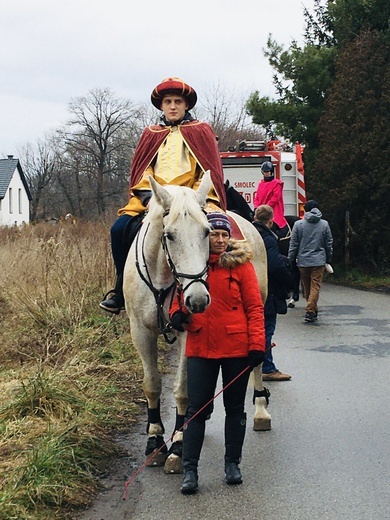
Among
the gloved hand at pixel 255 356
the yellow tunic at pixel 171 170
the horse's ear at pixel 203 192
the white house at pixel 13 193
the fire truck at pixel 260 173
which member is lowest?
the gloved hand at pixel 255 356

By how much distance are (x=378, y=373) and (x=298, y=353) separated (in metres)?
1.77

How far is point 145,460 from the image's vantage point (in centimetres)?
630

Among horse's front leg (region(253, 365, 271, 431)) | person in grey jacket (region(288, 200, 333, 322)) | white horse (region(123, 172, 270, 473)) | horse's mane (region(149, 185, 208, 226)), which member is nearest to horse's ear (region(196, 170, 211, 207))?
white horse (region(123, 172, 270, 473))

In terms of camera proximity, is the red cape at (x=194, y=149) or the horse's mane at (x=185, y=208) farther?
the red cape at (x=194, y=149)

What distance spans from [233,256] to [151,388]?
57.0 inches

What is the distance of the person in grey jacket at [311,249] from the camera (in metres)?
14.4

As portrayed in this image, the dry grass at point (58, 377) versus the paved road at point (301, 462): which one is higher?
the dry grass at point (58, 377)

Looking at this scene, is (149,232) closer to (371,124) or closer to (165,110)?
(165,110)

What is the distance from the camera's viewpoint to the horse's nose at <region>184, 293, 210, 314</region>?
16.4 feet

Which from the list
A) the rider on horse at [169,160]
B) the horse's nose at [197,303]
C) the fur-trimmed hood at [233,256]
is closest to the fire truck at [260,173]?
the rider on horse at [169,160]

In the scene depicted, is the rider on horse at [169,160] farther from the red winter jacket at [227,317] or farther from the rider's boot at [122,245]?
the red winter jacket at [227,317]

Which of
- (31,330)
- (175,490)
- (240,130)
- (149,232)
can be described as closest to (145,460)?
(175,490)

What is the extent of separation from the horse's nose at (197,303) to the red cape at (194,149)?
77.9 inches

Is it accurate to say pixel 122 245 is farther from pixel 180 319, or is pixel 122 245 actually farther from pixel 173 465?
pixel 173 465
